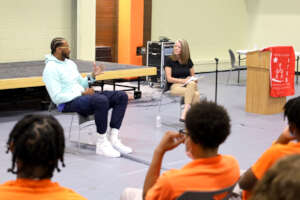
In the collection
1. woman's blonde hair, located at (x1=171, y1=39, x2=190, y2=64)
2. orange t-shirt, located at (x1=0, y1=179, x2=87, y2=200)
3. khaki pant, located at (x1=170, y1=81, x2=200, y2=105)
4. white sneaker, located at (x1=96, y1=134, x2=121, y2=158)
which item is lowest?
white sneaker, located at (x1=96, y1=134, x2=121, y2=158)

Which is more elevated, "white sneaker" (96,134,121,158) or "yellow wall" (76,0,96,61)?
"yellow wall" (76,0,96,61)

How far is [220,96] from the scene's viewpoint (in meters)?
8.04

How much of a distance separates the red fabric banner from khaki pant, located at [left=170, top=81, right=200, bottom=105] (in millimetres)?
1329

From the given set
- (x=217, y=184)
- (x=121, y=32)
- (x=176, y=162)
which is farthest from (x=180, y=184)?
(x=121, y=32)

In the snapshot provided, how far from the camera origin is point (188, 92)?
5.62m

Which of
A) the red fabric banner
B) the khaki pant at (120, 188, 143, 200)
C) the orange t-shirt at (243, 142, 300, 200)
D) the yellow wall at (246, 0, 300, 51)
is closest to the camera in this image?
the orange t-shirt at (243, 142, 300, 200)

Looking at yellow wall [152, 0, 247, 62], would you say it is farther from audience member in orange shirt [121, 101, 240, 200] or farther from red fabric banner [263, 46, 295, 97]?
audience member in orange shirt [121, 101, 240, 200]

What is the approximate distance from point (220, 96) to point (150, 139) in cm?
303

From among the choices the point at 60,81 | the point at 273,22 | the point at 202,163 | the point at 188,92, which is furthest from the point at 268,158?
the point at 273,22

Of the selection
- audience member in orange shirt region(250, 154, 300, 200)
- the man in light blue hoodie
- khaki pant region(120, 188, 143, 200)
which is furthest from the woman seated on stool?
audience member in orange shirt region(250, 154, 300, 200)

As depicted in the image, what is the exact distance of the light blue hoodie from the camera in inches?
180

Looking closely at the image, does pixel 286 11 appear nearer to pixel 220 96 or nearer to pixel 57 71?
pixel 220 96

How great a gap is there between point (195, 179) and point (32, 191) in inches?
24.2

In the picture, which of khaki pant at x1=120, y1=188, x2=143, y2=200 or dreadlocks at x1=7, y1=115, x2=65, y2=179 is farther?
khaki pant at x1=120, y1=188, x2=143, y2=200
